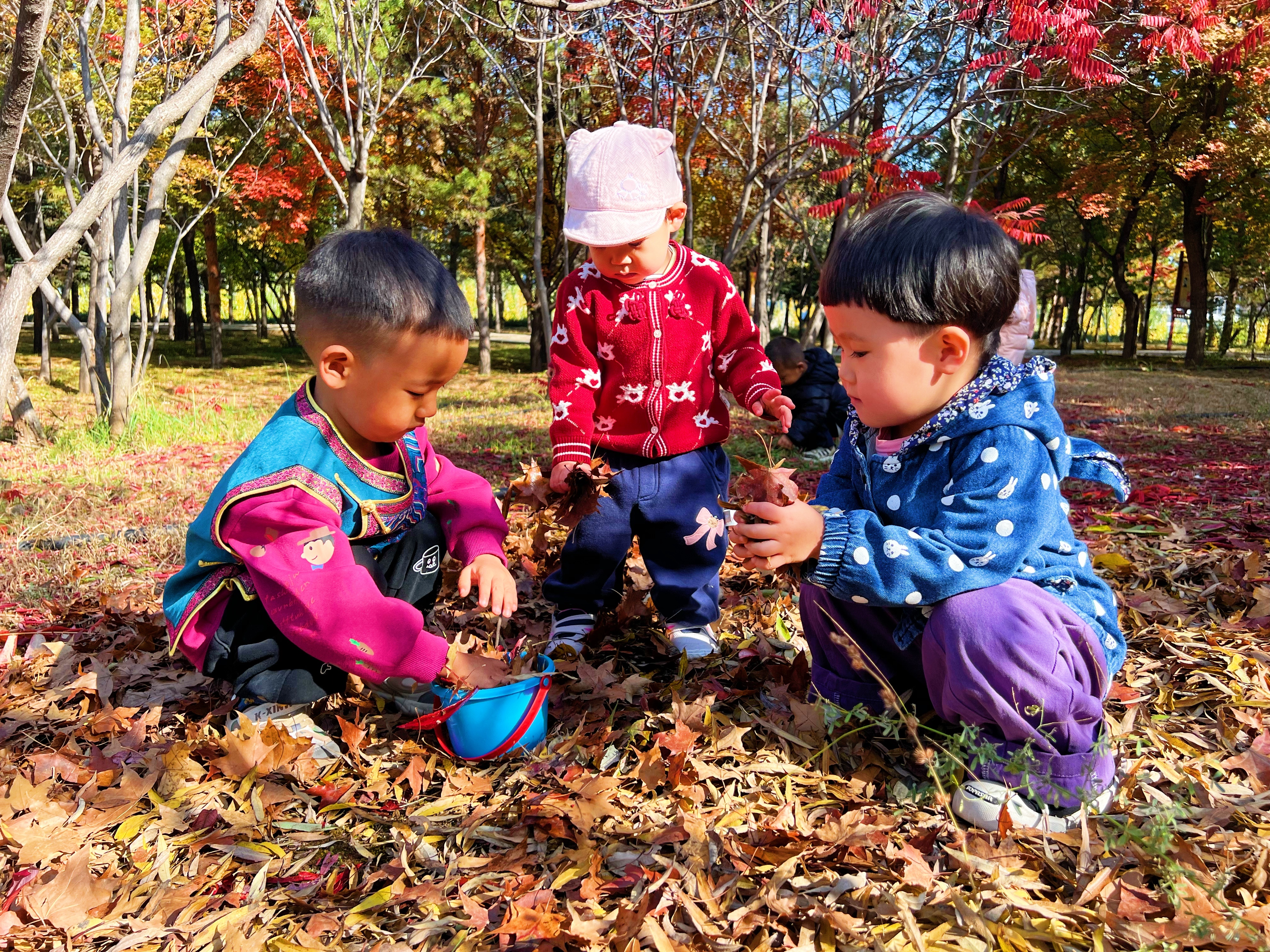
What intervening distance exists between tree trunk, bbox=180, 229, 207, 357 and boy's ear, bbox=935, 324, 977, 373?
2629cm

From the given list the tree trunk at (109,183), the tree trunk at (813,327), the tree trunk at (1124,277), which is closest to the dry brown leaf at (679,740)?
the tree trunk at (109,183)

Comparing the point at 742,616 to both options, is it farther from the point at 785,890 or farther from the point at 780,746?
the point at 785,890

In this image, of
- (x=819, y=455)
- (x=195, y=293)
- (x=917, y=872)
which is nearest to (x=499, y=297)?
(x=195, y=293)

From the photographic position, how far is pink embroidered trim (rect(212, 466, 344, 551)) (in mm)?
2072

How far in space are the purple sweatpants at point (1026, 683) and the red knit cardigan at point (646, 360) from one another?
121cm

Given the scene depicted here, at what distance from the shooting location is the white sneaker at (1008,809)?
5.77ft

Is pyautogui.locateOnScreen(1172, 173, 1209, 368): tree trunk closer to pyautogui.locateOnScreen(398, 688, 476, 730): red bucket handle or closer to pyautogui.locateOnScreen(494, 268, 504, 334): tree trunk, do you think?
pyautogui.locateOnScreen(398, 688, 476, 730): red bucket handle

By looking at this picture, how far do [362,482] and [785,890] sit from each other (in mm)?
1403

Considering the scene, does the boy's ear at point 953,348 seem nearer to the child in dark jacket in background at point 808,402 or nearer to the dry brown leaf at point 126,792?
the dry brown leaf at point 126,792

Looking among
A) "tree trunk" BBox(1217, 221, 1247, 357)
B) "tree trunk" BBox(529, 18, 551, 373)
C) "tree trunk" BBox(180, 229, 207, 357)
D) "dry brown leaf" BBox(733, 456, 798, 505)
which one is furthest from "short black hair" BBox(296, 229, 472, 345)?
"tree trunk" BBox(1217, 221, 1247, 357)

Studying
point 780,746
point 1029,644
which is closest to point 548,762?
point 780,746

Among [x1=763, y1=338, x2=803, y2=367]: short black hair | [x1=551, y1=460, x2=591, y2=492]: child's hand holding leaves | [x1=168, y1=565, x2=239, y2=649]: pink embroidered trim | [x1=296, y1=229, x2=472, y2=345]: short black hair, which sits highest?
[x1=296, y1=229, x2=472, y2=345]: short black hair

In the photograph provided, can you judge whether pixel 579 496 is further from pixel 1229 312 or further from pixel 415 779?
pixel 1229 312

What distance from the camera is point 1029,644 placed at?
170 cm
